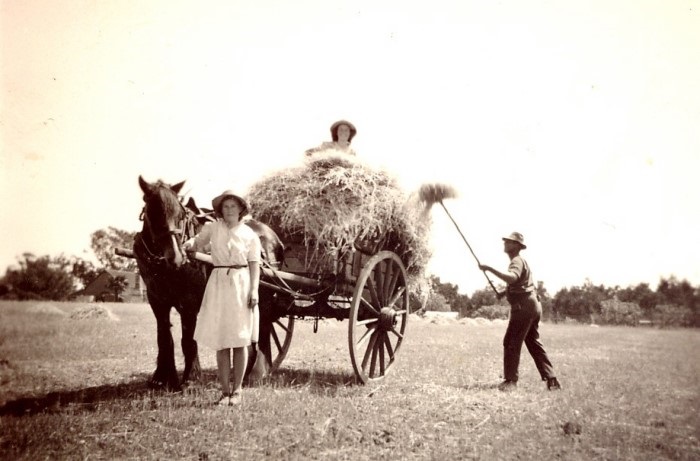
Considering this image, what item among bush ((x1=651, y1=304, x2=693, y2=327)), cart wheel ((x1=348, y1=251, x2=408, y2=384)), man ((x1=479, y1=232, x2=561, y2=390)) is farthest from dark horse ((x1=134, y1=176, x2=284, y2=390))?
bush ((x1=651, y1=304, x2=693, y2=327))

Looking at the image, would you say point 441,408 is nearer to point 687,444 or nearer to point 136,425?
point 687,444

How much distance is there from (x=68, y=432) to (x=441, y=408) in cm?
336

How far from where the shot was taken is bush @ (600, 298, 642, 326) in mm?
19625

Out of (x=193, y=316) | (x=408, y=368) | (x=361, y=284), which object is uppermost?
(x=361, y=284)

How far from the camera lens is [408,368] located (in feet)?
25.6

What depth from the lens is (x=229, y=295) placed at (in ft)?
14.8

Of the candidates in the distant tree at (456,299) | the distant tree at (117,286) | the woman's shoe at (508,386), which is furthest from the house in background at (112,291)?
the woman's shoe at (508,386)

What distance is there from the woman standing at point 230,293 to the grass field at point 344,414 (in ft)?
1.61

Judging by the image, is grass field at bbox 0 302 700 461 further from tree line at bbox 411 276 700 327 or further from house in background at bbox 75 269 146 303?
house in background at bbox 75 269 146 303

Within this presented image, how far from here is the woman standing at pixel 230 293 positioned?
14.7ft

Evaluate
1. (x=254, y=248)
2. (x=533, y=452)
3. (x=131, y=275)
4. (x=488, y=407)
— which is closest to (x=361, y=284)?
(x=254, y=248)

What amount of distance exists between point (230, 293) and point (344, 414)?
5.15ft

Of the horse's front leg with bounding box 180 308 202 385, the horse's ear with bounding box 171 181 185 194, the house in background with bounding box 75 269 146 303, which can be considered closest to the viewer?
the horse's ear with bounding box 171 181 185 194

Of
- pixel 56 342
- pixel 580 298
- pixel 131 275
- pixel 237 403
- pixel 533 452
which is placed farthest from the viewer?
pixel 131 275
